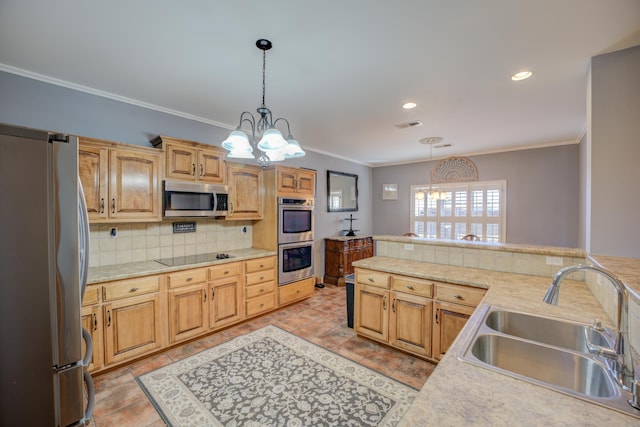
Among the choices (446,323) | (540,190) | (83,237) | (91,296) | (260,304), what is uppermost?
(540,190)

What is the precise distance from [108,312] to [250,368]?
133cm

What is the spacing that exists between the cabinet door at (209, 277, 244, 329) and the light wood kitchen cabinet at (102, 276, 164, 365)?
54cm

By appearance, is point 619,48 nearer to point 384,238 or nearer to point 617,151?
point 617,151

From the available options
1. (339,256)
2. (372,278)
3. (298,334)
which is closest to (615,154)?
(372,278)

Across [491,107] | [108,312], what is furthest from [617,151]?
[108,312]

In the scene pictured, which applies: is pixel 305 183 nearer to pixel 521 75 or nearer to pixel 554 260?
pixel 521 75

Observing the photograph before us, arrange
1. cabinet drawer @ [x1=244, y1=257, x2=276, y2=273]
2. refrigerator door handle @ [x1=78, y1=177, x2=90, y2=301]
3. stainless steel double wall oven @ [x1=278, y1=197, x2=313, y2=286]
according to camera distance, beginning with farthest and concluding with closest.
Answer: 1. stainless steel double wall oven @ [x1=278, y1=197, x2=313, y2=286]
2. cabinet drawer @ [x1=244, y1=257, x2=276, y2=273]
3. refrigerator door handle @ [x1=78, y1=177, x2=90, y2=301]

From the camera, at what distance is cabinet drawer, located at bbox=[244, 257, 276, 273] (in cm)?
347

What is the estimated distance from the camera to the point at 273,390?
7.16 feet

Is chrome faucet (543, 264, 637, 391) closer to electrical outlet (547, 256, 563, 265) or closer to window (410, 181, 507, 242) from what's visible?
electrical outlet (547, 256, 563, 265)

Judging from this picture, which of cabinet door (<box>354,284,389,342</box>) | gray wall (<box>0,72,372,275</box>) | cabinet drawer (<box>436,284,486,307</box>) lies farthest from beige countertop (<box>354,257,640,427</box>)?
gray wall (<box>0,72,372,275</box>)

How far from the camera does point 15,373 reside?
1007mm

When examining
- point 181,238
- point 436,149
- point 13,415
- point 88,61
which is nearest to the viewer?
point 13,415

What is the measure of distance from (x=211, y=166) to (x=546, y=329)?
3.32 meters
